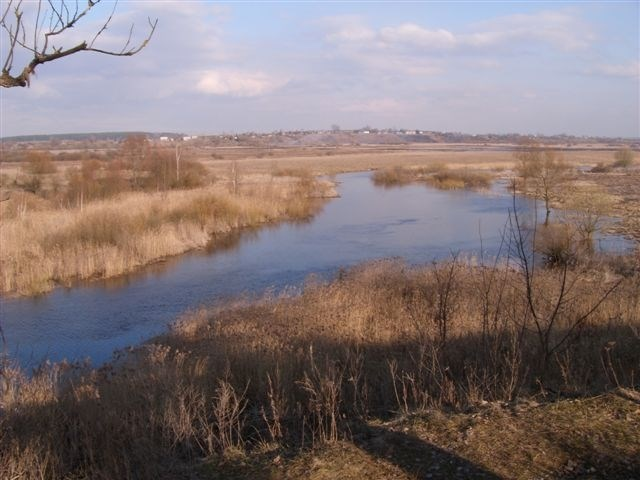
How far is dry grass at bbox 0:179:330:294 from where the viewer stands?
15.9 m

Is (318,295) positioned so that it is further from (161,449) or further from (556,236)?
(556,236)

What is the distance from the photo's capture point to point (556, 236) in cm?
1623

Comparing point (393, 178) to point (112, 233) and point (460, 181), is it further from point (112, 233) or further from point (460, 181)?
point (112, 233)

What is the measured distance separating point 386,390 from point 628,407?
7.57ft

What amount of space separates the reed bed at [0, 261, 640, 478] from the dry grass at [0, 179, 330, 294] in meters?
7.40

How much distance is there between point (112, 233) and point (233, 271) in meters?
4.84

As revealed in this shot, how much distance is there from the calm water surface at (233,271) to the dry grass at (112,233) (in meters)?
0.81

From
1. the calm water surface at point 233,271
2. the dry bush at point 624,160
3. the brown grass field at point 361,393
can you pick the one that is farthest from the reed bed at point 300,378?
the dry bush at point 624,160

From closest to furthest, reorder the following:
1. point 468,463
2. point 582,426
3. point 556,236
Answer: point 468,463
point 582,426
point 556,236

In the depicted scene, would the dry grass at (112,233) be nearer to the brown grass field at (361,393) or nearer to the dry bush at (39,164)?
the brown grass field at (361,393)

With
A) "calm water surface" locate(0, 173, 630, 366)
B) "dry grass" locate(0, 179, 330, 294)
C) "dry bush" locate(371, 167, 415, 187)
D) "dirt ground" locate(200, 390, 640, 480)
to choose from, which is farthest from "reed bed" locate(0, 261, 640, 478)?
"dry bush" locate(371, 167, 415, 187)

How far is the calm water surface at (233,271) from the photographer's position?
11664 mm

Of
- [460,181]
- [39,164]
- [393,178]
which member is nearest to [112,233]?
[39,164]

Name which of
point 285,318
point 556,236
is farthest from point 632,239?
point 285,318
